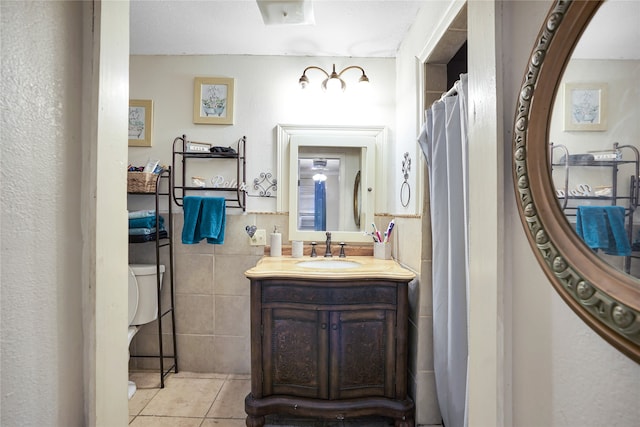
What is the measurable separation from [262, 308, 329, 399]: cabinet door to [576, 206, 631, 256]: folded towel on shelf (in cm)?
121

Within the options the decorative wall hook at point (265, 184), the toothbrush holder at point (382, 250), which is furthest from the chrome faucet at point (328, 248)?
the decorative wall hook at point (265, 184)

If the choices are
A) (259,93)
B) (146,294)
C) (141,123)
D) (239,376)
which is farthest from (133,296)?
(259,93)

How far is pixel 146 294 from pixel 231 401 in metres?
0.85

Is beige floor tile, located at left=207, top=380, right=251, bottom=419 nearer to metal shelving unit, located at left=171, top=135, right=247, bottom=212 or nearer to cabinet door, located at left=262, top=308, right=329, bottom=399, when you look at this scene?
cabinet door, located at left=262, top=308, right=329, bottom=399

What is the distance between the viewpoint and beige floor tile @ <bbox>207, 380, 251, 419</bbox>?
169 centimetres

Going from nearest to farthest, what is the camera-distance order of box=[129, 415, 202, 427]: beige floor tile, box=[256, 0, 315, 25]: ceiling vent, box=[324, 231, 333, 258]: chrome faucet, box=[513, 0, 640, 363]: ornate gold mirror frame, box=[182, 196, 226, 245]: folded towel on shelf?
1. box=[513, 0, 640, 363]: ornate gold mirror frame
2. box=[256, 0, 315, 25]: ceiling vent
3. box=[129, 415, 202, 427]: beige floor tile
4. box=[182, 196, 226, 245]: folded towel on shelf
5. box=[324, 231, 333, 258]: chrome faucet

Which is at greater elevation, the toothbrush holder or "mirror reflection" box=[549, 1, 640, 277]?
"mirror reflection" box=[549, 1, 640, 277]

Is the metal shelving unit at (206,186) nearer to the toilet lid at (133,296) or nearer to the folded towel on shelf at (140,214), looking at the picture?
the folded towel on shelf at (140,214)

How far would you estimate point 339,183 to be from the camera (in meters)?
2.10

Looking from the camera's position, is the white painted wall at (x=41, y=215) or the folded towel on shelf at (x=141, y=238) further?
the folded towel on shelf at (x=141, y=238)

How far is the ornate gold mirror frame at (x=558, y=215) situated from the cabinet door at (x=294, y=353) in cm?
116

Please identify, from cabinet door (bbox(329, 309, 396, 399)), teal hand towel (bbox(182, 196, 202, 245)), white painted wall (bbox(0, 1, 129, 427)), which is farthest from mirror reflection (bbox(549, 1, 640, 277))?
teal hand towel (bbox(182, 196, 202, 245))

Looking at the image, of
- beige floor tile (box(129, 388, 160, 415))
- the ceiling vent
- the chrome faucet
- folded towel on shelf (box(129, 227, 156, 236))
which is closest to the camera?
the ceiling vent

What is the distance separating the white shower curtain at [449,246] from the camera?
130 cm
